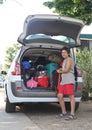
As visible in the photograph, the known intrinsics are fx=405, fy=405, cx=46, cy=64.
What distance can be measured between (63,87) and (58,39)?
4.99ft

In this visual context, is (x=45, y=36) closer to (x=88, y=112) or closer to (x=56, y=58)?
(x=56, y=58)

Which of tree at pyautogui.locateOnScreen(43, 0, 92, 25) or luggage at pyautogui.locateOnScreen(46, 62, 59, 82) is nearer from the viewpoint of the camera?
luggage at pyautogui.locateOnScreen(46, 62, 59, 82)

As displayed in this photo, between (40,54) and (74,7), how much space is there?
3020 mm

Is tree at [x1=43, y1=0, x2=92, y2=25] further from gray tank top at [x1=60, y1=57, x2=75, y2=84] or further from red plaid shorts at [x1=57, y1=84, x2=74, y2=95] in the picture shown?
red plaid shorts at [x1=57, y1=84, x2=74, y2=95]

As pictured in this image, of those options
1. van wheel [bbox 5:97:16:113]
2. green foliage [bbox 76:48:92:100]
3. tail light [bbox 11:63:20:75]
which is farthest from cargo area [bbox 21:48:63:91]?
green foliage [bbox 76:48:92:100]

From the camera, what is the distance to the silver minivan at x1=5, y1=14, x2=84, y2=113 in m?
10.2

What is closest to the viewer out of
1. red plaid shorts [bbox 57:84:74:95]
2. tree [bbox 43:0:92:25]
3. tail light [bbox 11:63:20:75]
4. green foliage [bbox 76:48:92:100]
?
red plaid shorts [bbox 57:84:74:95]

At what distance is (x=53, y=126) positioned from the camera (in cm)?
877

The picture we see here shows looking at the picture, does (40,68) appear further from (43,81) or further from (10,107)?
(10,107)

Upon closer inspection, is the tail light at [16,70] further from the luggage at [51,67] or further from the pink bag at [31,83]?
the luggage at [51,67]

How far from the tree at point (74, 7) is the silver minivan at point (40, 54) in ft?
8.62

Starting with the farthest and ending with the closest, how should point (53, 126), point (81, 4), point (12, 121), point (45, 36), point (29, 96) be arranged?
point (81, 4) → point (45, 36) → point (29, 96) → point (12, 121) → point (53, 126)

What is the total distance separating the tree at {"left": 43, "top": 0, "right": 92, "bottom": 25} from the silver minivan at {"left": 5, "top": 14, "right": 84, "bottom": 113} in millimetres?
2628

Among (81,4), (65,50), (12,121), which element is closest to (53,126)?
(12,121)
